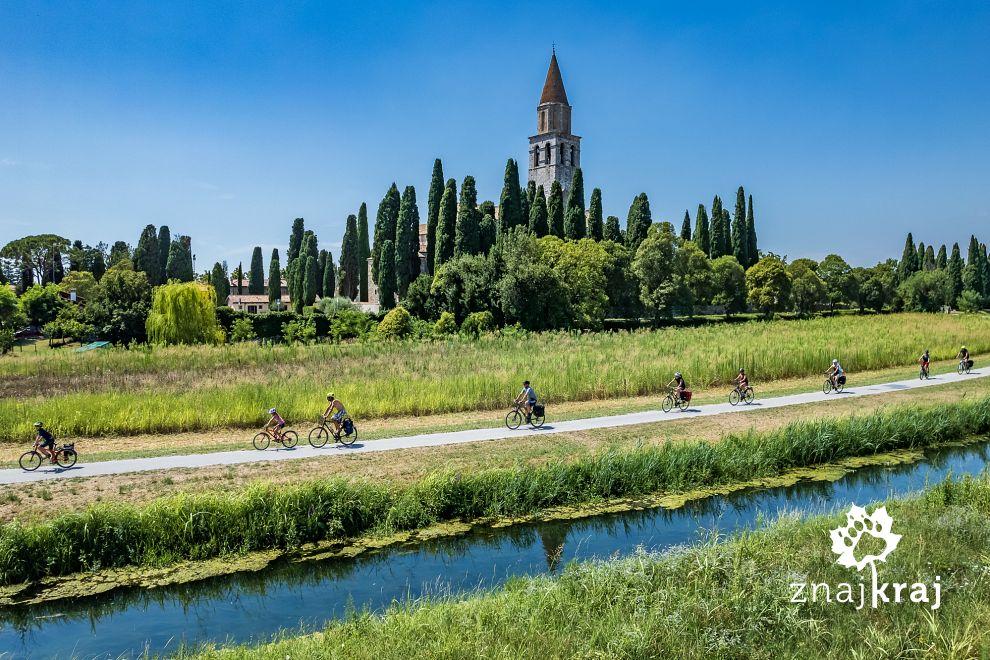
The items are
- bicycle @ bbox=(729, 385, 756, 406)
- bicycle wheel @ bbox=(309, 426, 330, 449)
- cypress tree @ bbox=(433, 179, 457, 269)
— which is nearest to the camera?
bicycle wheel @ bbox=(309, 426, 330, 449)

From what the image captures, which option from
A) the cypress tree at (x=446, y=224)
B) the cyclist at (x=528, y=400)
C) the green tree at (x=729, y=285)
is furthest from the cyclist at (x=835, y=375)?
the green tree at (x=729, y=285)

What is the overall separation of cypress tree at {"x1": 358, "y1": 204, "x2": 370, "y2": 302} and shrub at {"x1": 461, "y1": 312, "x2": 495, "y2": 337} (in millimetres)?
36090

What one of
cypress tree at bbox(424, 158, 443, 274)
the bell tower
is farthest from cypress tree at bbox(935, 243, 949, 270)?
cypress tree at bbox(424, 158, 443, 274)

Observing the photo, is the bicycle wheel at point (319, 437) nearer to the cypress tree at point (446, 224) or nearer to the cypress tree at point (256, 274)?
the cypress tree at point (446, 224)

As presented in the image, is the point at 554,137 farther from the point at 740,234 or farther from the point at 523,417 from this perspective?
the point at 523,417

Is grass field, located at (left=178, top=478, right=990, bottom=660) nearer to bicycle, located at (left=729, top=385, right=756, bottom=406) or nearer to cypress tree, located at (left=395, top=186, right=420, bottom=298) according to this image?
bicycle, located at (left=729, top=385, right=756, bottom=406)

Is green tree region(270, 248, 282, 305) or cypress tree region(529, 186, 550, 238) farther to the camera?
green tree region(270, 248, 282, 305)

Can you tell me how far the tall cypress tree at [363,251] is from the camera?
78500 mm

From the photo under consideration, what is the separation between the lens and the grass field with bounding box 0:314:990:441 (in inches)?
753

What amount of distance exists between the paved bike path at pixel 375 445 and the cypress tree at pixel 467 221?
37671 millimetres

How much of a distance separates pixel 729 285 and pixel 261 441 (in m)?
62.0

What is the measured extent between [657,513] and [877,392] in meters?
15.9

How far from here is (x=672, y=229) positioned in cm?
6203

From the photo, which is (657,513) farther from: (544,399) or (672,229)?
(672,229)
